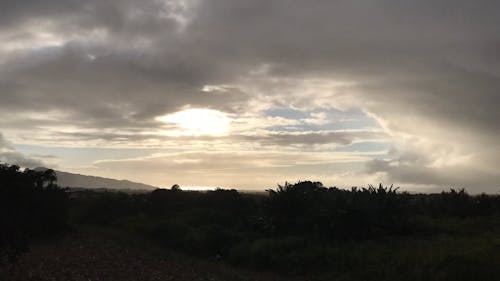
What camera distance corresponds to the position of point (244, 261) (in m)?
20.5

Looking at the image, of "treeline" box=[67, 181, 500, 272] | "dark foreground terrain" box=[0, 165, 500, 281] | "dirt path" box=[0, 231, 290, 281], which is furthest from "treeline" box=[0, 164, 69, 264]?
"treeline" box=[67, 181, 500, 272]

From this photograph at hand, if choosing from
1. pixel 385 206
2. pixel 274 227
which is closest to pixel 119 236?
pixel 274 227

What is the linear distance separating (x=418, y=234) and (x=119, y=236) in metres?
14.1

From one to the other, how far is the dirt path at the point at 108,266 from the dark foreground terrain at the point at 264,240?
0.11ft

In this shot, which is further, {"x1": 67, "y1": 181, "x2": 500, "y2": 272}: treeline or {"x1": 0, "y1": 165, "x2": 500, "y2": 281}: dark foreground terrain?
{"x1": 67, "y1": 181, "x2": 500, "y2": 272}: treeline

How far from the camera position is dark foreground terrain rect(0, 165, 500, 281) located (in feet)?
51.2

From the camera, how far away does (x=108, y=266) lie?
1750 centimetres

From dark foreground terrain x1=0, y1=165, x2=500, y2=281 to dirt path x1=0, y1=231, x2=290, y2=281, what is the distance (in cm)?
4

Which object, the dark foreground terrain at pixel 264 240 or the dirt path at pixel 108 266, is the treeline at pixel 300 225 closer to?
the dark foreground terrain at pixel 264 240

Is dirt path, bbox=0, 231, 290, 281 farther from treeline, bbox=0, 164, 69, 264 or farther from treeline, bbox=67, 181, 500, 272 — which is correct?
treeline, bbox=67, 181, 500, 272

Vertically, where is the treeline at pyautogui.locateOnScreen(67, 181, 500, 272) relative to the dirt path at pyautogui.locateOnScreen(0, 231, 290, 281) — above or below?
above

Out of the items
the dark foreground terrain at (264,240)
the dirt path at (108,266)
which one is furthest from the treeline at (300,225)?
the dirt path at (108,266)

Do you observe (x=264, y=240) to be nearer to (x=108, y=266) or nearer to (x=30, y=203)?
(x=108, y=266)

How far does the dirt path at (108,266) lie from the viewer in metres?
15.4
